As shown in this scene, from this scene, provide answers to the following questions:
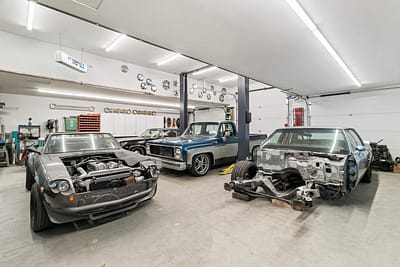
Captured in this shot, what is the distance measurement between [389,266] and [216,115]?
444 inches

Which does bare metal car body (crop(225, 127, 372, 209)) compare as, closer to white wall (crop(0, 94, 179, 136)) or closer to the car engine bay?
the car engine bay

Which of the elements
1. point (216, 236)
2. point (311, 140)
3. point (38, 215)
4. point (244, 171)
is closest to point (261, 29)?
point (311, 140)

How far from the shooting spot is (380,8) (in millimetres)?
2672

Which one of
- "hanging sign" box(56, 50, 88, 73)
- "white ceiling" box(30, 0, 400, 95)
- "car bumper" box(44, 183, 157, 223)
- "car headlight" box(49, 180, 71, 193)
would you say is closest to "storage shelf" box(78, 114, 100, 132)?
"hanging sign" box(56, 50, 88, 73)

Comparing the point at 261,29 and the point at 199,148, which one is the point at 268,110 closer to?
the point at 199,148

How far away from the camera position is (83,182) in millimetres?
2258

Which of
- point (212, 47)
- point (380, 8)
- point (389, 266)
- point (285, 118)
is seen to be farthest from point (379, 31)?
point (285, 118)

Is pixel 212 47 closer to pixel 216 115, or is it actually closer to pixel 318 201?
Answer: pixel 318 201

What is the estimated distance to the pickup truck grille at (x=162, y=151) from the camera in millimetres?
5102

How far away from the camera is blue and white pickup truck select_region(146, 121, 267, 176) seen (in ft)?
15.7

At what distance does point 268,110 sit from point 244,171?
731cm

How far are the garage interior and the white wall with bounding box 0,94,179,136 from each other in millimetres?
53

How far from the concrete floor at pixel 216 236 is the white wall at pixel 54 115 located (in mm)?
5499

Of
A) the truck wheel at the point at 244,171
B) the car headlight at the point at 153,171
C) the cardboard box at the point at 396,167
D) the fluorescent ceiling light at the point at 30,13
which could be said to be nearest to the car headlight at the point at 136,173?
the car headlight at the point at 153,171
